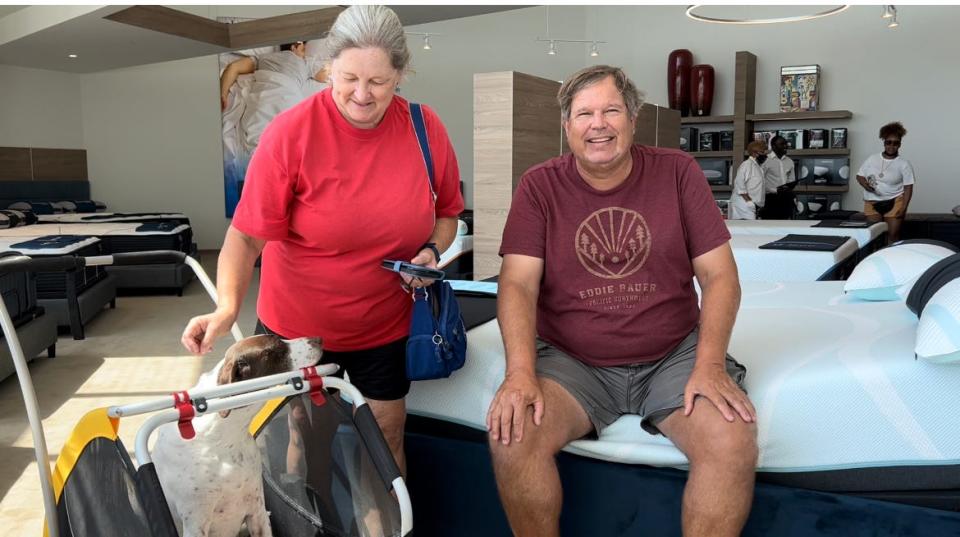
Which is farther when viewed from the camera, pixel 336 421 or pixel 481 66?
pixel 481 66

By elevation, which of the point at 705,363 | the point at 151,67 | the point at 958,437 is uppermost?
the point at 151,67

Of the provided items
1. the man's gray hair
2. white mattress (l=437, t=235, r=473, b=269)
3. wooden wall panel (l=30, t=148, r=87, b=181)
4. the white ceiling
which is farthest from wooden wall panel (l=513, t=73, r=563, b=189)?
wooden wall panel (l=30, t=148, r=87, b=181)

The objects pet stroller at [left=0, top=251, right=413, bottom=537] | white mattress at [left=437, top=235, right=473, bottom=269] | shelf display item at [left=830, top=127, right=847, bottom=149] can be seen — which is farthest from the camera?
shelf display item at [left=830, top=127, right=847, bottom=149]

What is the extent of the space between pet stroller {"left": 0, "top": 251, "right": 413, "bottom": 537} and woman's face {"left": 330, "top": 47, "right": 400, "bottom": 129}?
0.52 metres

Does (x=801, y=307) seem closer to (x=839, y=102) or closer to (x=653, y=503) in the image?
(x=653, y=503)

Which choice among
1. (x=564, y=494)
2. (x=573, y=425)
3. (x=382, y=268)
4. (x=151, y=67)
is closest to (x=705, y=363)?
(x=573, y=425)

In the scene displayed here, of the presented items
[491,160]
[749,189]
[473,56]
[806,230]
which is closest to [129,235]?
[491,160]

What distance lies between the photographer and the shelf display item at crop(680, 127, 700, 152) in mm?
8547

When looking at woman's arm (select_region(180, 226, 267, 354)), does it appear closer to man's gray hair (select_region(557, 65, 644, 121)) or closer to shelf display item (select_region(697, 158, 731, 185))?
man's gray hair (select_region(557, 65, 644, 121))

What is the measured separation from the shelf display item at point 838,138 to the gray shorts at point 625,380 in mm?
7335

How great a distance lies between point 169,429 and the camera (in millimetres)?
1562

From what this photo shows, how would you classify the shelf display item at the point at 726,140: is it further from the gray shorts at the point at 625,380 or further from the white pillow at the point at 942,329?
the gray shorts at the point at 625,380

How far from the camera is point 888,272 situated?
8.53 feet

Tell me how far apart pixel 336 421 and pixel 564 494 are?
597 millimetres
